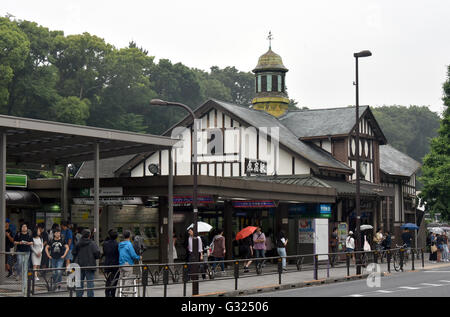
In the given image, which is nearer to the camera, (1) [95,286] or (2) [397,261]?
(1) [95,286]

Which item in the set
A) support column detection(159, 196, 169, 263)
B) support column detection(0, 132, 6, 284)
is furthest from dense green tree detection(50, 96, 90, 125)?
support column detection(0, 132, 6, 284)

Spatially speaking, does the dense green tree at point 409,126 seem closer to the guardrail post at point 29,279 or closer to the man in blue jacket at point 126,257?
the man in blue jacket at point 126,257

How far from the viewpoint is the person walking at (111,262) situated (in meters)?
16.5

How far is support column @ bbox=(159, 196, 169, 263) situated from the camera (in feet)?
92.4

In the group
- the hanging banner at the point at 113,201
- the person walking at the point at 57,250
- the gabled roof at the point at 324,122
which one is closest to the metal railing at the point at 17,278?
the person walking at the point at 57,250

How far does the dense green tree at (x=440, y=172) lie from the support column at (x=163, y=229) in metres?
23.3

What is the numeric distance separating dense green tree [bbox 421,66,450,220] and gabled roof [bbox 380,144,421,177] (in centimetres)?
193

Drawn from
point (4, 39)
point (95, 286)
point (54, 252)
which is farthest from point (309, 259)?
point (4, 39)

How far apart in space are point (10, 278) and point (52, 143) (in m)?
4.97

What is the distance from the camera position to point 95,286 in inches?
634

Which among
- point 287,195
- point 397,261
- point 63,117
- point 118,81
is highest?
point 118,81

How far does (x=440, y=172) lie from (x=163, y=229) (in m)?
24.3

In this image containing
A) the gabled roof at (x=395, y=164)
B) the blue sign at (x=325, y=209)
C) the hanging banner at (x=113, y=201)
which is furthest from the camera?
the gabled roof at (x=395, y=164)
